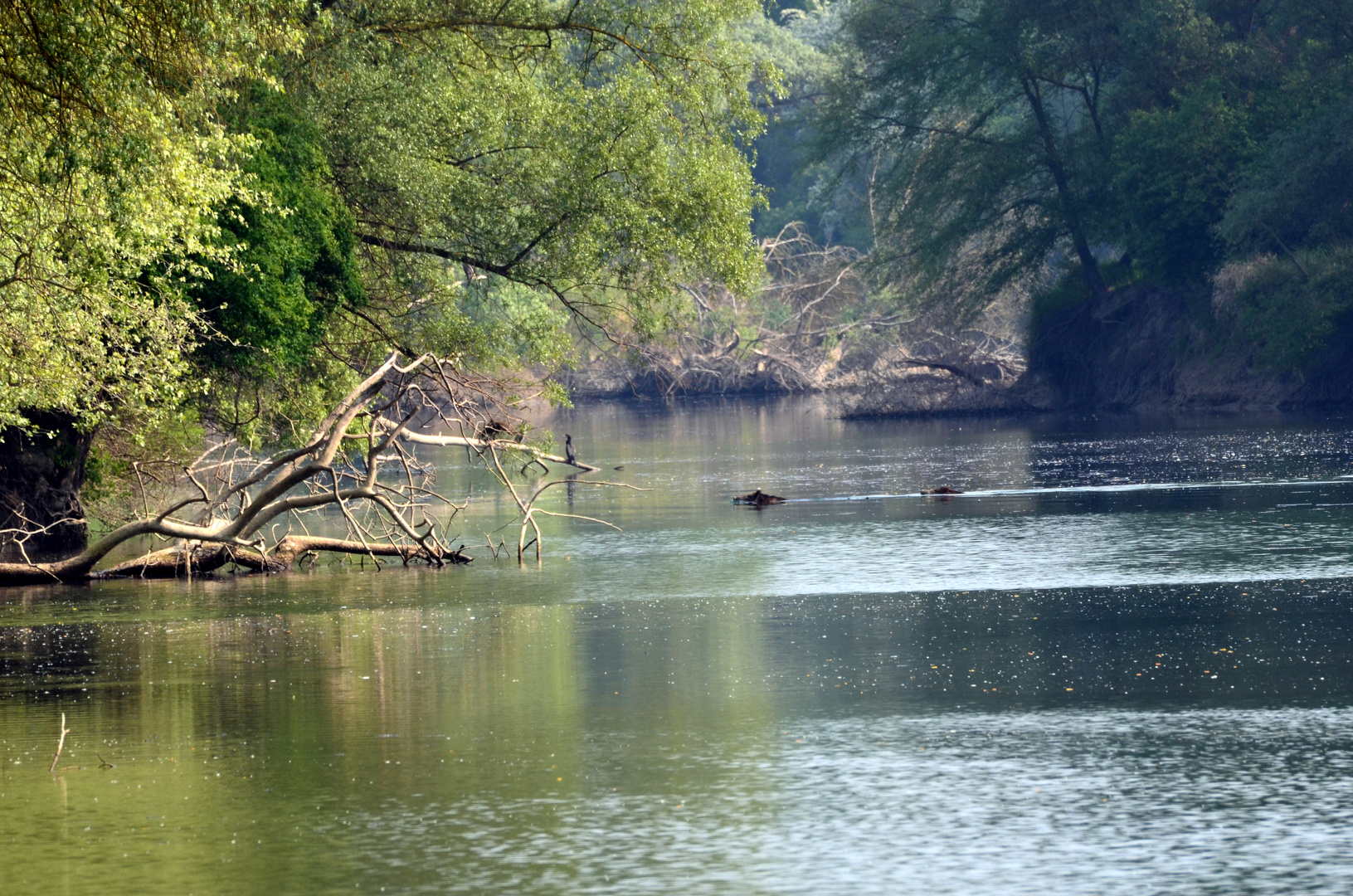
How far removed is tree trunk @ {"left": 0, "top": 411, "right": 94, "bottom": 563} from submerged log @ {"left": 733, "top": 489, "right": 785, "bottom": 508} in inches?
486

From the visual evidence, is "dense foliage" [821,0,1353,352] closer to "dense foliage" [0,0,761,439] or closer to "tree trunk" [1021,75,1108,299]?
"tree trunk" [1021,75,1108,299]

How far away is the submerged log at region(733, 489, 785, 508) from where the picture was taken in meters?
34.3

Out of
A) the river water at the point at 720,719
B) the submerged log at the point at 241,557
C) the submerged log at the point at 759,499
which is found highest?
the submerged log at the point at 759,499

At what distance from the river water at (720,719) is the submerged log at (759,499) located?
555cm

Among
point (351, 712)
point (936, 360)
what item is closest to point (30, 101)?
point (351, 712)

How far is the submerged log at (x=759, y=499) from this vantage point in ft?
113

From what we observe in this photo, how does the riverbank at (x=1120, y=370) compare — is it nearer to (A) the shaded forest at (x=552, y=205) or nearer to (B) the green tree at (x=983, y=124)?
(A) the shaded forest at (x=552, y=205)

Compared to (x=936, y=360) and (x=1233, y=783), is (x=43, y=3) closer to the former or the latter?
(x=1233, y=783)

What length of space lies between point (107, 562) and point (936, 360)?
44.6 metres

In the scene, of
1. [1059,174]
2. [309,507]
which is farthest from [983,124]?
[309,507]

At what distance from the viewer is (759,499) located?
3450 centimetres

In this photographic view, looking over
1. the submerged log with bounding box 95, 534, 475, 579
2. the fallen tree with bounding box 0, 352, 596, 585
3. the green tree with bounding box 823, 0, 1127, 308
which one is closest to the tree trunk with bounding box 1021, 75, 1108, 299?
the green tree with bounding box 823, 0, 1127, 308

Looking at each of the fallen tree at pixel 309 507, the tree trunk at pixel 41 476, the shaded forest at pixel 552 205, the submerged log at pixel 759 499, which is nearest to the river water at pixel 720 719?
the fallen tree at pixel 309 507

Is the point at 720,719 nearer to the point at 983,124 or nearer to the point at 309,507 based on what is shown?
the point at 309,507
